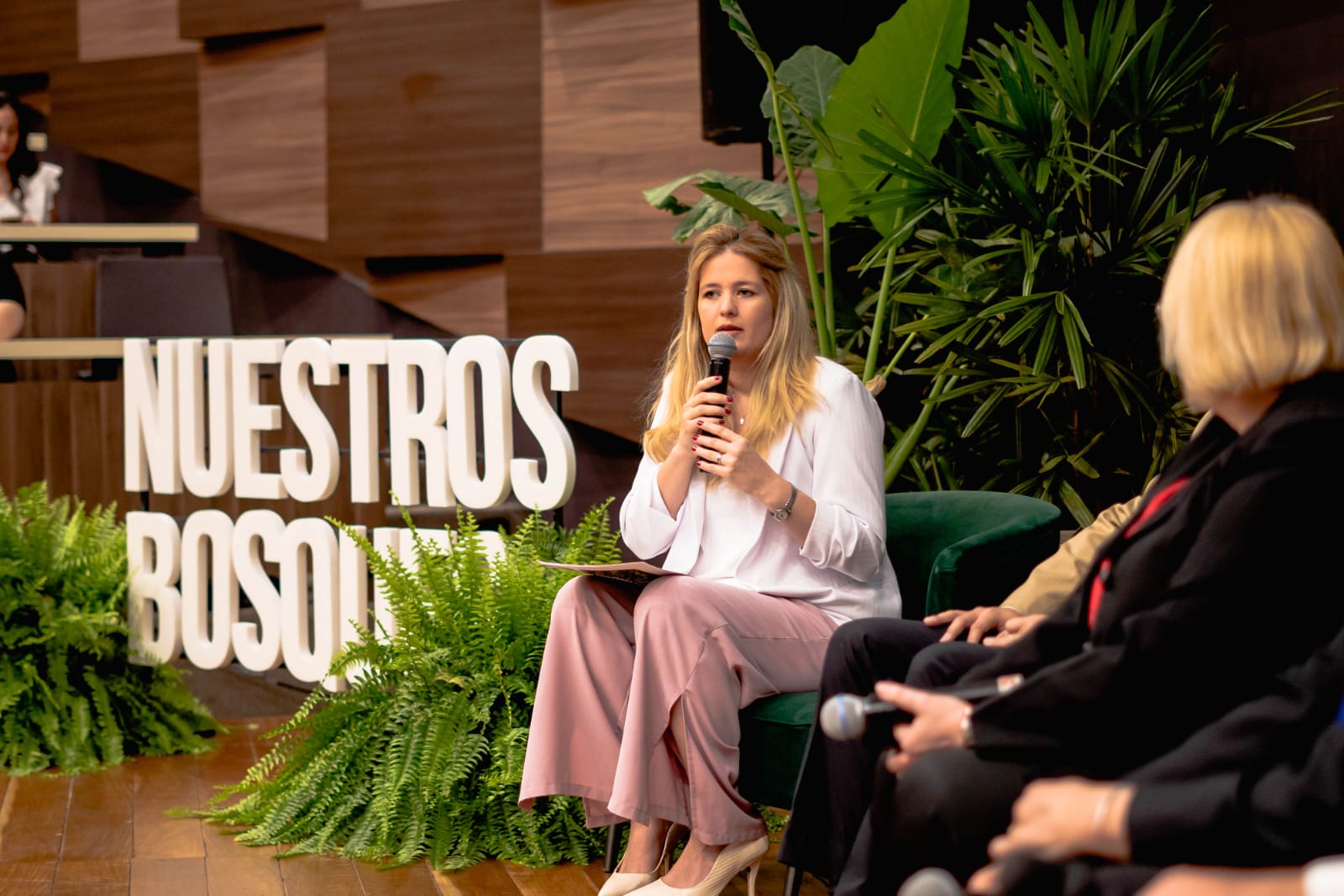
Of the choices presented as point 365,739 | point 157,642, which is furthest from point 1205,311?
point 157,642

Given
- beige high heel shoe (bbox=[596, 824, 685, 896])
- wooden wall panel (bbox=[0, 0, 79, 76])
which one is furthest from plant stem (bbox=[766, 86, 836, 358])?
wooden wall panel (bbox=[0, 0, 79, 76])

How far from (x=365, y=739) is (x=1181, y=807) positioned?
1.98 meters

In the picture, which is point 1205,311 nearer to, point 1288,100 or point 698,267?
point 698,267

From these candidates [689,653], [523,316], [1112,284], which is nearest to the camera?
[689,653]

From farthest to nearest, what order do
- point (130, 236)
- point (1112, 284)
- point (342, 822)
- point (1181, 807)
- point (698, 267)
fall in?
point (130, 236)
point (1112, 284)
point (342, 822)
point (698, 267)
point (1181, 807)

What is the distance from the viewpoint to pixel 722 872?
2.29 m

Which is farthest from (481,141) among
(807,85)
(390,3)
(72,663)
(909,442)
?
(72,663)

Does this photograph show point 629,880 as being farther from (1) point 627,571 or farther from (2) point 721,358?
(2) point 721,358

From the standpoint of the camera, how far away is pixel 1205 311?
4.36ft

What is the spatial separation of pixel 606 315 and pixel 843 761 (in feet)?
9.28

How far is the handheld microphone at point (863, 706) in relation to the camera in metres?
1.43

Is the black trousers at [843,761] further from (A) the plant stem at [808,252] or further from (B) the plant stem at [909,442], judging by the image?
(A) the plant stem at [808,252]

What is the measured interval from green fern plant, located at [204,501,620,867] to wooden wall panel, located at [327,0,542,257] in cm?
236

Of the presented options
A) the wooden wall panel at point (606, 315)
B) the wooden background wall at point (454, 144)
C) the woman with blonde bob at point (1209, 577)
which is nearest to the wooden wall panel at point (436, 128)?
the wooden background wall at point (454, 144)
